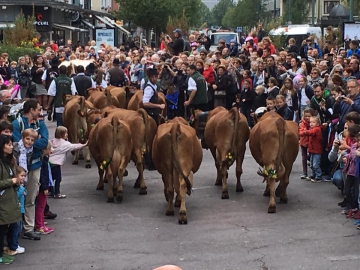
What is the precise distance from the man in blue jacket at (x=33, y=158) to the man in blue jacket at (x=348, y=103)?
5.08 metres

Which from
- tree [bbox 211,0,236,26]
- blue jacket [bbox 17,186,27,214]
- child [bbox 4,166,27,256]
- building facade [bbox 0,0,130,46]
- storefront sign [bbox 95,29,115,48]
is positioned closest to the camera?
child [bbox 4,166,27,256]

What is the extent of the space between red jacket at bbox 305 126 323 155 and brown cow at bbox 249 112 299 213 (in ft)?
4.45

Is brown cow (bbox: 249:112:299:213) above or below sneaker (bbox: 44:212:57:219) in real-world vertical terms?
above

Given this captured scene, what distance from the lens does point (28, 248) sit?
9.73m

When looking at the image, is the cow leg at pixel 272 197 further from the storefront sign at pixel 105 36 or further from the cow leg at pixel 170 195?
the storefront sign at pixel 105 36

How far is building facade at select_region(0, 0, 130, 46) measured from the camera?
3998cm

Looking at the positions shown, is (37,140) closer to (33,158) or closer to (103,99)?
(33,158)

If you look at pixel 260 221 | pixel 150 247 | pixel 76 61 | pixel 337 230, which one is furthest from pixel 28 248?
pixel 76 61

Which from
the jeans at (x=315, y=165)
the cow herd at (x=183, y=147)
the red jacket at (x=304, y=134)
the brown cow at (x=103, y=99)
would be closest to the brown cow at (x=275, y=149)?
the cow herd at (x=183, y=147)

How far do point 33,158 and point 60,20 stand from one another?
39.9 metres

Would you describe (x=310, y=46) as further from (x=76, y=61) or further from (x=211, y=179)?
(x=211, y=179)

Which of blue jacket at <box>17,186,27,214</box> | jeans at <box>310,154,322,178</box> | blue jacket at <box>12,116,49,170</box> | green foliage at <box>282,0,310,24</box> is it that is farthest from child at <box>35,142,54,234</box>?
green foliage at <box>282,0,310,24</box>

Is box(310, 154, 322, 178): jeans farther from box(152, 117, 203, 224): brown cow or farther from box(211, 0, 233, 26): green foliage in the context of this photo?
box(211, 0, 233, 26): green foliage

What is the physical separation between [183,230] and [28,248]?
2.11 meters
